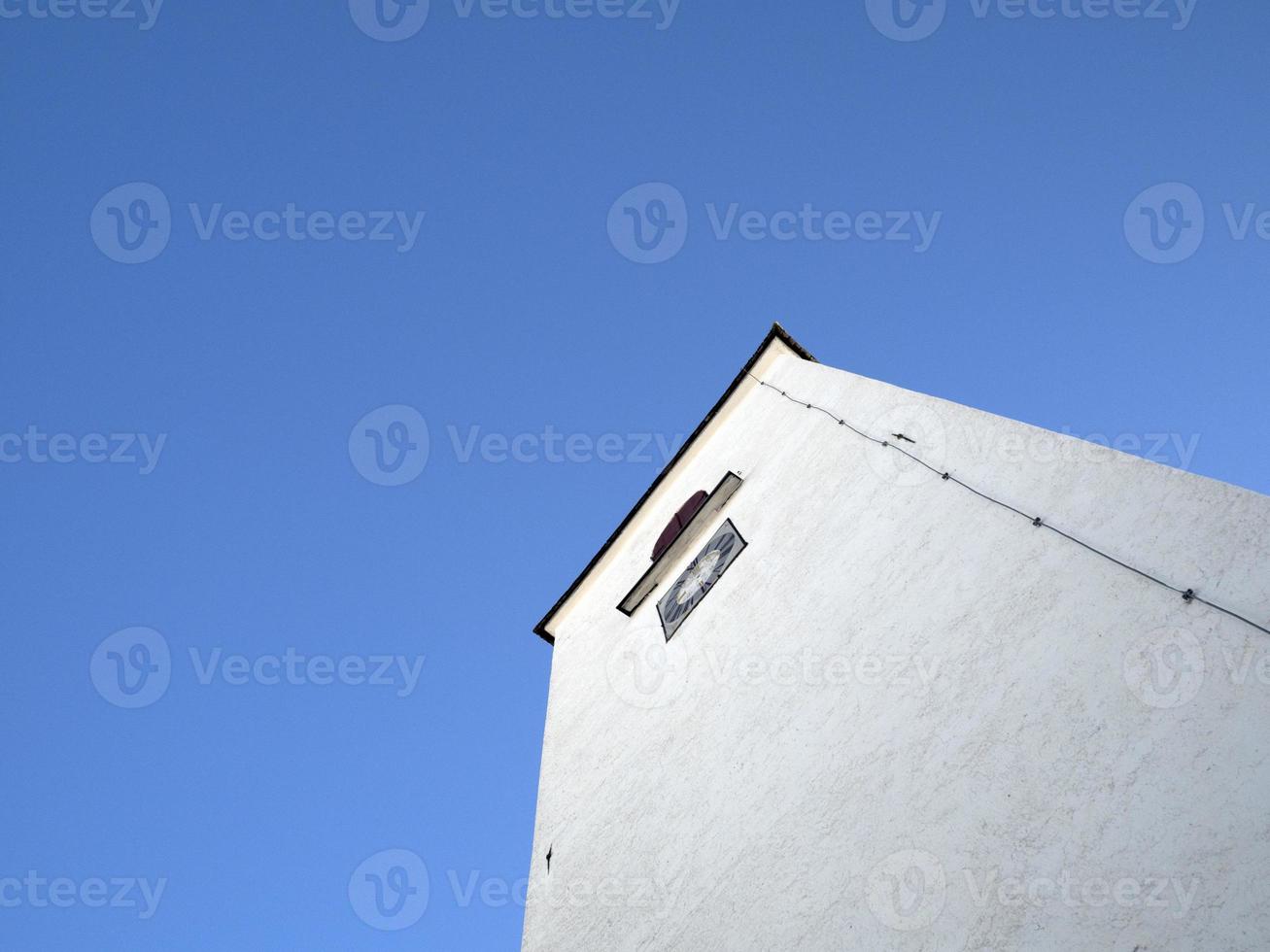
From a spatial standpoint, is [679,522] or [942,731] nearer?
[942,731]

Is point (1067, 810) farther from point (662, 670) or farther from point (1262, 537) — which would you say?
point (662, 670)

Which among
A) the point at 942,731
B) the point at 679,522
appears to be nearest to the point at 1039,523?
the point at 942,731

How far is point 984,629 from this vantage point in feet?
18.9

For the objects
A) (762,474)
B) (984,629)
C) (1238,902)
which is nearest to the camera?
(1238,902)

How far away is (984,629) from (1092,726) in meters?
1.15

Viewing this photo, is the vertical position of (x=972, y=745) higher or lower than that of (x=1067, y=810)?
higher

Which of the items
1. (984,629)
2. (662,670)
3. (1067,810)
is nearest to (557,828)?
(662,670)

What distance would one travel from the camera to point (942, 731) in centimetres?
548

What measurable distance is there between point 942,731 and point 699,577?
500cm

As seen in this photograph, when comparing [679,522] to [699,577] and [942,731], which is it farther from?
[942,731]

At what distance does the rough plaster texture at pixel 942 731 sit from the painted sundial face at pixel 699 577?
256 millimetres

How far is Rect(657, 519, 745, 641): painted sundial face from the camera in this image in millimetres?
9945

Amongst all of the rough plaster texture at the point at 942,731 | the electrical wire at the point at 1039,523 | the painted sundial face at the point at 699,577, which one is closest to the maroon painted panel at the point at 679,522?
the painted sundial face at the point at 699,577

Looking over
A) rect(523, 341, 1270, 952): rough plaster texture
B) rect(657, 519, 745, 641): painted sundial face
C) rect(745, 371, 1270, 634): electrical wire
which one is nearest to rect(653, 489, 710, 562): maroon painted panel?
rect(657, 519, 745, 641): painted sundial face
